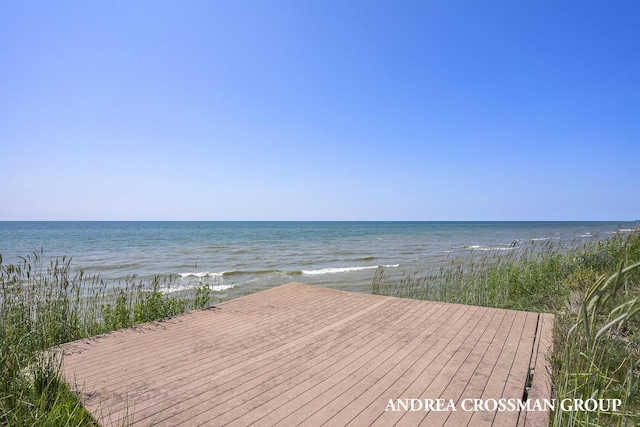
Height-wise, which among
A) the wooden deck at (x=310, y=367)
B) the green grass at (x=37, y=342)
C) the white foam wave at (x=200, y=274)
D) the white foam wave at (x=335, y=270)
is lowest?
the white foam wave at (x=200, y=274)

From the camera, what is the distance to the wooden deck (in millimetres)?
2725

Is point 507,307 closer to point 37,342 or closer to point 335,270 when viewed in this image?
point 37,342

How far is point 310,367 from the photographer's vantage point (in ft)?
11.7

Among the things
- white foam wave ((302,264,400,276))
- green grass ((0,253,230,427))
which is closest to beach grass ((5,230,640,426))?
green grass ((0,253,230,427))

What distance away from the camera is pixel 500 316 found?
17.7 ft

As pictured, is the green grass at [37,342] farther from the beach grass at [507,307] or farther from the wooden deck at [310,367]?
the wooden deck at [310,367]

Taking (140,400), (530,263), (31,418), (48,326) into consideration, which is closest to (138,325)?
(48,326)

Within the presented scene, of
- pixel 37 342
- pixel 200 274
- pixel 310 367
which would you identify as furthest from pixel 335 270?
pixel 37 342

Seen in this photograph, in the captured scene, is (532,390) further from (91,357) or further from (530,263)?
(530,263)

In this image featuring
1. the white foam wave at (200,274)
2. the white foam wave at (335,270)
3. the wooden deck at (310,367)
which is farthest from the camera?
the white foam wave at (335,270)

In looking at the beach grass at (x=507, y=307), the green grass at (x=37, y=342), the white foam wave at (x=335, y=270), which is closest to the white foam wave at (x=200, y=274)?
the beach grass at (x=507, y=307)

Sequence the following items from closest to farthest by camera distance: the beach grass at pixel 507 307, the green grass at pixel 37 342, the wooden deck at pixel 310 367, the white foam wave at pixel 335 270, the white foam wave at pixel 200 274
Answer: the beach grass at pixel 507 307, the green grass at pixel 37 342, the wooden deck at pixel 310 367, the white foam wave at pixel 200 274, the white foam wave at pixel 335 270

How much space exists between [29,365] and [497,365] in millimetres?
4218

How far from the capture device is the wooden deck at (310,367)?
8.94 feet
